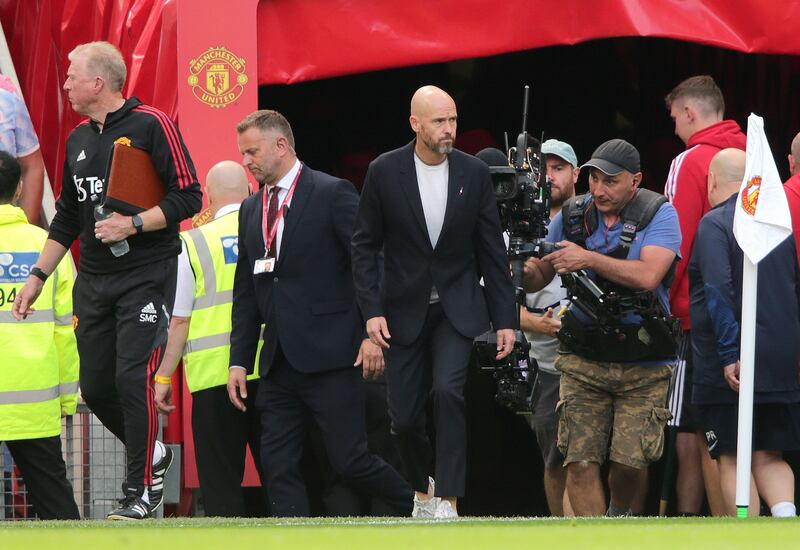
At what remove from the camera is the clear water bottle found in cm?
677

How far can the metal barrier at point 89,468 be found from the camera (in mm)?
8133

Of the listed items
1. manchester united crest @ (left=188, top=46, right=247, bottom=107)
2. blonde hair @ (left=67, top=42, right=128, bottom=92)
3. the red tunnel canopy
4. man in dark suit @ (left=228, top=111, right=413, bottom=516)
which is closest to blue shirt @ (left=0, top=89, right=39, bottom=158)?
manchester united crest @ (left=188, top=46, right=247, bottom=107)

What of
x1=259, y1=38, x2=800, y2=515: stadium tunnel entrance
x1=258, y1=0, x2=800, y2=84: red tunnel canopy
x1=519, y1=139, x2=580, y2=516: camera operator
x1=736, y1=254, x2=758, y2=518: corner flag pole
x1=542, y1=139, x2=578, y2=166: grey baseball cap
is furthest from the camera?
x1=259, y1=38, x2=800, y2=515: stadium tunnel entrance

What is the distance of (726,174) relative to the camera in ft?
23.6

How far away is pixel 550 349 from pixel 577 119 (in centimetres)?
348

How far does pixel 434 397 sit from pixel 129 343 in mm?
1333

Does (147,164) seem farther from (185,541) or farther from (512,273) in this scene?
(185,541)

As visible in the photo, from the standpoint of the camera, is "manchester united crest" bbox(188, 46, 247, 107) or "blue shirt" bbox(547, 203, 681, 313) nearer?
"blue shirt" bbox(547, 203, 681, 313)

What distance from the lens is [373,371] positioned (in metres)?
6.63

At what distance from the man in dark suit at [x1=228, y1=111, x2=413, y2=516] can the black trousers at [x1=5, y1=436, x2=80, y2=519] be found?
3.04ft

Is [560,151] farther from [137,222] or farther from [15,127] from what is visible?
[15,127]

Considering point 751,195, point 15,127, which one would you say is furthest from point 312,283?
point 15,127

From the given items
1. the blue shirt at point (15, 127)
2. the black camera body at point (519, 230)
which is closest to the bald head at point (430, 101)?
the black camera body at point (519, 230)

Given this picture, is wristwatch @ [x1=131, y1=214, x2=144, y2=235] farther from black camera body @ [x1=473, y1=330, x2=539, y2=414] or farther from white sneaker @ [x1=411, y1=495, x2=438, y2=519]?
white sneaker @ [x1=411, y1=495, x2=438, y2=519]
